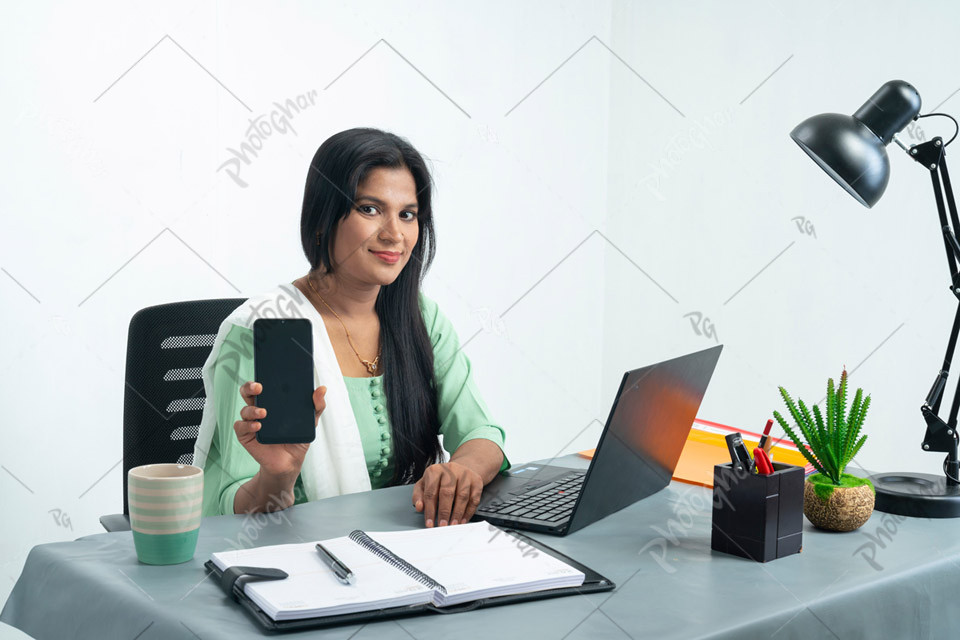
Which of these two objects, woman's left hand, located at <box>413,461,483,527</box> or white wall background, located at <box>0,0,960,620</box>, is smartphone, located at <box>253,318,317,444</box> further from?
white wall background, located at <box>0,0,960,620</box>

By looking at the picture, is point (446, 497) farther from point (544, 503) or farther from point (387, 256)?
point (387, 256)

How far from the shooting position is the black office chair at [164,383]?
5.41ft

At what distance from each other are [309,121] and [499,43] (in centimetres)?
85

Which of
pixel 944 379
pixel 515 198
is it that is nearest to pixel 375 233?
pixel 944 379

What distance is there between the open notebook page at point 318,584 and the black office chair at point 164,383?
731 mm

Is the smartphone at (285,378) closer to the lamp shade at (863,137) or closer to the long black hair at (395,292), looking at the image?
the long black hair at (395,292)

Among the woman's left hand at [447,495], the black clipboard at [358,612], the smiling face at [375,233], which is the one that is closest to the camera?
the black clipboard at [358,612]

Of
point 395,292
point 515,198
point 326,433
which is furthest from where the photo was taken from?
point 515,198

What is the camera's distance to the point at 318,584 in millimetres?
913

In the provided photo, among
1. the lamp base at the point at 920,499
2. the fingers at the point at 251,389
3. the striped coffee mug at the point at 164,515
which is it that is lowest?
the lamp base at the point at 920,499

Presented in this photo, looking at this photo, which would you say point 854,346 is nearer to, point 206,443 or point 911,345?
point 911,345

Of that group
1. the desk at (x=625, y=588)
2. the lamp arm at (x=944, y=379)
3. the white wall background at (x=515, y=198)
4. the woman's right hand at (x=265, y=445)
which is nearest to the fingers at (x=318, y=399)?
the woman's right hand at (x=265, y=445)

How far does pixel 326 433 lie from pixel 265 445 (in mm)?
296

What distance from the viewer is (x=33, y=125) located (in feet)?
7.08
